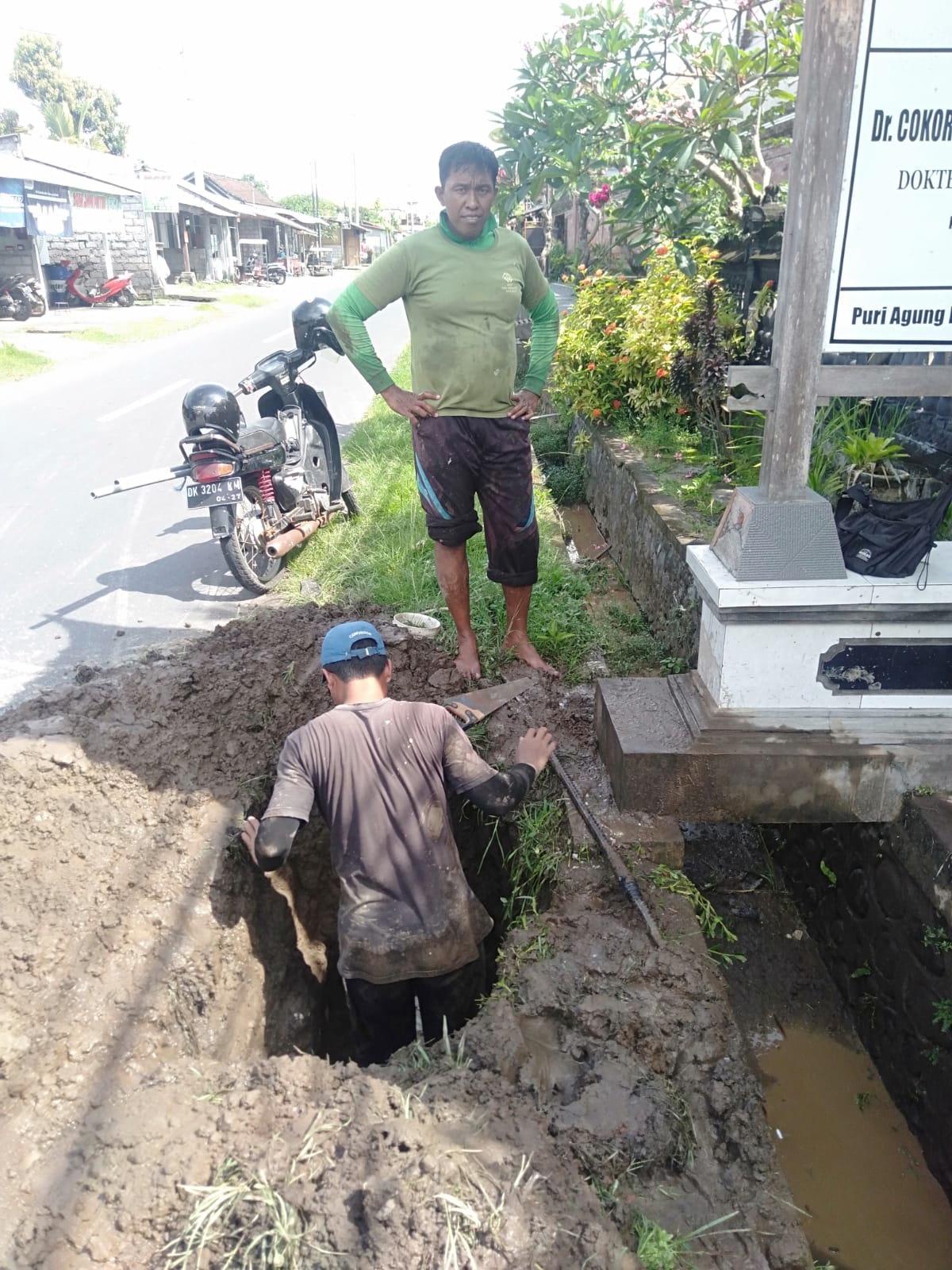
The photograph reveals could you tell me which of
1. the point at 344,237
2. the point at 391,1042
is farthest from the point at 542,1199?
the point at 344,237

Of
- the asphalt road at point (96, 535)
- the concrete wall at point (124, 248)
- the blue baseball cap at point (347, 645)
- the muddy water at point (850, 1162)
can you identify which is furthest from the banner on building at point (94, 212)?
the muddy water at point (850, 1162)

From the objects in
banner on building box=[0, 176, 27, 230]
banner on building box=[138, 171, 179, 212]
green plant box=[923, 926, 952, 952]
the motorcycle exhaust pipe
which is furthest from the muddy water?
banner on building box=[138, 171, 179, 212]

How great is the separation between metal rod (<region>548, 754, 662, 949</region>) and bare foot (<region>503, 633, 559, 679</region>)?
701mm

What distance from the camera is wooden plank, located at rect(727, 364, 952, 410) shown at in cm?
273

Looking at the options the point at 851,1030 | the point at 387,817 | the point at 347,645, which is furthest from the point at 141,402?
the point at 851,1030

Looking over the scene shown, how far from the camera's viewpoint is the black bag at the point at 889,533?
2799 millimetres

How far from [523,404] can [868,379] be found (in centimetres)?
149

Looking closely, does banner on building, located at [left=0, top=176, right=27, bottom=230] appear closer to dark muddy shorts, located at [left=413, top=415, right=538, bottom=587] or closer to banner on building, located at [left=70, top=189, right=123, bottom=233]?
banner on building, located at [left=70, top=189, right=123, bottom=233]

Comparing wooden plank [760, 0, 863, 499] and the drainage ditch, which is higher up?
wooden plank [760, 0, 863, 499]

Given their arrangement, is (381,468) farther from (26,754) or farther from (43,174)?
(43,174)

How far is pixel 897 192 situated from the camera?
254cm

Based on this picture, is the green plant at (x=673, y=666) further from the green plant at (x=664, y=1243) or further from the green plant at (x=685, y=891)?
the green plant at (x=664, y=1243)

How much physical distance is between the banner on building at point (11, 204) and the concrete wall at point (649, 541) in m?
20.2

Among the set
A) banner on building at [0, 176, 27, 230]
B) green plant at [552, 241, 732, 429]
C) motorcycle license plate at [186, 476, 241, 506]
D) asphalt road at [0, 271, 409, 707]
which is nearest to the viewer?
asphalt road at [0, 271, 409, 707]
